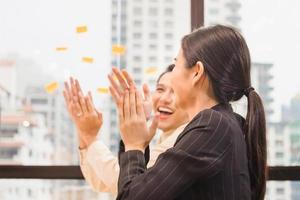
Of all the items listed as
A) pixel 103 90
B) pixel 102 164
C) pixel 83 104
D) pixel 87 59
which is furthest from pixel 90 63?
pixel 102 164

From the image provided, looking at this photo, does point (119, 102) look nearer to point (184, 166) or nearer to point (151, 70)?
point (184, 166)

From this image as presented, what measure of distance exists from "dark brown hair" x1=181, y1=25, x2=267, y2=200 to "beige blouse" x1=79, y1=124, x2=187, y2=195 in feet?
1.50

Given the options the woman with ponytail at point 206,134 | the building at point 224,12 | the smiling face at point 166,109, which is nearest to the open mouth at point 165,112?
the smiling face at point 166,109

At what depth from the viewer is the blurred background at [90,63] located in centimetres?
250

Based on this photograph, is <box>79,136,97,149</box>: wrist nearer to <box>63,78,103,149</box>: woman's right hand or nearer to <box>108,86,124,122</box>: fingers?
<box>63,78,103,149</box>: woman's right hand

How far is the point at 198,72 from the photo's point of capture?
1159 millimetres

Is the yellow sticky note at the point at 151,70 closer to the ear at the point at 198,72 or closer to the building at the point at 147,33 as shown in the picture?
the building at the point at 147,33

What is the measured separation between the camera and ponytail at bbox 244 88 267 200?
1.17m

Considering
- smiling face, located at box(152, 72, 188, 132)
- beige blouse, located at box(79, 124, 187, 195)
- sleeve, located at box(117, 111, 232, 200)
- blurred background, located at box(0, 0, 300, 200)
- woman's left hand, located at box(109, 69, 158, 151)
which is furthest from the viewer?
blurred background, located at box(0, 0, 300, 200)

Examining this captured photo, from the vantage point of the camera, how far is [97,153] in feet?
5.52

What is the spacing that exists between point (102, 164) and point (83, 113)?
21 centimetres

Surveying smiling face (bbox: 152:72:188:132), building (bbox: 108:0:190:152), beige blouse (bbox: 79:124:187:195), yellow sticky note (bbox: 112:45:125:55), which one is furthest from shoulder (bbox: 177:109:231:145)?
yellow sticky note (bbox: 112:45:125:55)

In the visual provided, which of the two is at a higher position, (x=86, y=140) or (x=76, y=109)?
(x=76, y=109)

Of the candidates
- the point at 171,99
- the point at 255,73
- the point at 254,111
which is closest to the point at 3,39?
the point at 171,99
